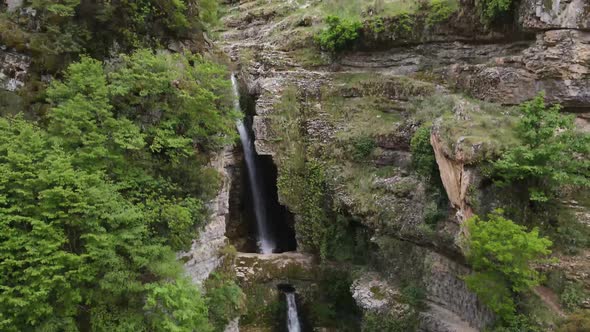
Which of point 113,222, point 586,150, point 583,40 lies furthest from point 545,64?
point 113,222

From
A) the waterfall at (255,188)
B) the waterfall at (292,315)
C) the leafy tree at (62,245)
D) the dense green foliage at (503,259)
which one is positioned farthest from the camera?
the waterfall at (255,188)

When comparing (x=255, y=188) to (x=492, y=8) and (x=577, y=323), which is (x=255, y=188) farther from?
(x=577, y=323)

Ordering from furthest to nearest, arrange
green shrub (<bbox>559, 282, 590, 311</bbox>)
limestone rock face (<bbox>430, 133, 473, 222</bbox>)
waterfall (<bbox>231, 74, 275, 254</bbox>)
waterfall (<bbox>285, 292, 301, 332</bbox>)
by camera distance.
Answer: waterfall (<bbox>231, 74, 275, 254</bbox>), waterfall (<bbox>285, 292, 301, 332</bbox>), limestone rock face (<bbox>430, 133, 473, 222</bbox>), green shrub (<bbox>559, 282, 590, 311</bbox>)

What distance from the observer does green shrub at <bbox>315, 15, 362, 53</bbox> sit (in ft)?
70.4

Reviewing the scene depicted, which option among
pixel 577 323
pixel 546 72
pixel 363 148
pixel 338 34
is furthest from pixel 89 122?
pixel 546 72

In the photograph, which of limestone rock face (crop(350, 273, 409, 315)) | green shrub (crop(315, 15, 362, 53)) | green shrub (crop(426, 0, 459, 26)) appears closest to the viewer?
limestone rock face (crop(350, 273, 409, 315))

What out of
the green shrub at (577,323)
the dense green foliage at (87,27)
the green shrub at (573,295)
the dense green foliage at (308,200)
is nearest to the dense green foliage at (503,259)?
the green shrub at (573,295)

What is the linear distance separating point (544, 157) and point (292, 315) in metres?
12.1

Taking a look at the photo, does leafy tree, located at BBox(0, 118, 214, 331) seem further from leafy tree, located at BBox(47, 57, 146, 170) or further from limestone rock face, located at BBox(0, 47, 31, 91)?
limestone rock face, located at BBox(0, 47, 31, 91)

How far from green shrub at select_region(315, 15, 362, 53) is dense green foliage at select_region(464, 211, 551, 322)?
12.9 m

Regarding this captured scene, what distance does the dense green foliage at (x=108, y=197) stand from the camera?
891 centimetres

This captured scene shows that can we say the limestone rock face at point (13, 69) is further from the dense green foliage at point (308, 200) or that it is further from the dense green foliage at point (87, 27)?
the dense green foliage at point (308, 200)

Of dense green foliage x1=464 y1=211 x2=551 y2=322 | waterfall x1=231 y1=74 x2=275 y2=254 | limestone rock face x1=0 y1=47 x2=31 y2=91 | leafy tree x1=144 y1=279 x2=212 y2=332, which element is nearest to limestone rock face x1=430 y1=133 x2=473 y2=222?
dense green foliage x1=464 y1=211 x2=551 y2=322

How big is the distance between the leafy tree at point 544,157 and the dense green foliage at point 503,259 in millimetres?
1446
